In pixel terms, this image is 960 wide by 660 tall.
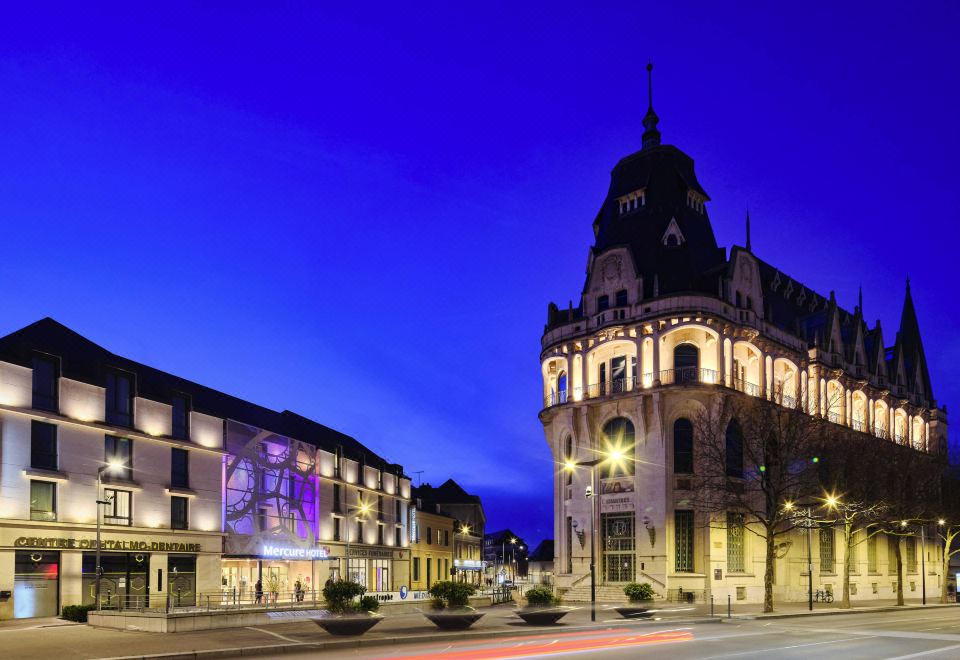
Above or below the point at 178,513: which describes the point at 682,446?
above

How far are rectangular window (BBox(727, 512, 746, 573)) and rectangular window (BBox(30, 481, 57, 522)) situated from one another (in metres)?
41.9

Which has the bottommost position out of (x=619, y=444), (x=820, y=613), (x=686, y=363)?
(x=820, y=613)

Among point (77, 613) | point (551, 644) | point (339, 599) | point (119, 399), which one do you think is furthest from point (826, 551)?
point (77, 613)

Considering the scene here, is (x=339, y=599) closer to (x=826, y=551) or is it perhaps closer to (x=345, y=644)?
(x=345, y=644)

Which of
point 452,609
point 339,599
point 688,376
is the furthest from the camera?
point 688,376

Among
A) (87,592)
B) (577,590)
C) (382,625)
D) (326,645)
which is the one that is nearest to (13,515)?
(87,592)

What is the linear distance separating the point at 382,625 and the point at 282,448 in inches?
1315

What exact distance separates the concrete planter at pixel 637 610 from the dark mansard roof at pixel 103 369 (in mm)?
29293

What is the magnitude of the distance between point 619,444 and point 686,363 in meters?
7.62

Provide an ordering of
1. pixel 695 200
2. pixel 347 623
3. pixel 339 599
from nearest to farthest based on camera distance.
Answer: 1. pixel 347 623
2. pixel 339 599
3. pixel 695 200

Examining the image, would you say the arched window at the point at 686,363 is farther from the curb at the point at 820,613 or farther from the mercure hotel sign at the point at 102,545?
the mercure hotel sign at the point at 102,545

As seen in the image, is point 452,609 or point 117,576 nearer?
point 452,609

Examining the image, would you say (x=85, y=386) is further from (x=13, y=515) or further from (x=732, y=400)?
(x=732, y=400)

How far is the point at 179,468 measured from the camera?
53.8 meters
